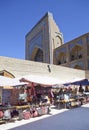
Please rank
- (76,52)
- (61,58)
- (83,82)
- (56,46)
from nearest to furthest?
(83,82), (76,52), (61,58), (56,46)

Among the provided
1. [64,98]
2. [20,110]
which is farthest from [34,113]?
[64,98]

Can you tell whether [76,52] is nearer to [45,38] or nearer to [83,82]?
[45,38]

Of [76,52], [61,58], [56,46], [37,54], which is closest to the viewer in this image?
[76,52]

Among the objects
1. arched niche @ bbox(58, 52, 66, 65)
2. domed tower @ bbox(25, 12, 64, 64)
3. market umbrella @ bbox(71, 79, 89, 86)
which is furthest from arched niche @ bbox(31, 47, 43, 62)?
market umbrella @ bbox(71, 79, 89, 86)

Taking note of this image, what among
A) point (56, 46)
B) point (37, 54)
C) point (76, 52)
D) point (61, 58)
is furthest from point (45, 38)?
point (37, 54)

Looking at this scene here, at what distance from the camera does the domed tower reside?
99.0 ft

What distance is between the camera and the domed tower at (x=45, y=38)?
30181mm

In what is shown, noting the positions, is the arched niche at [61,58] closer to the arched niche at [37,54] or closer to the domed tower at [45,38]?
the domed tower at [45,38]

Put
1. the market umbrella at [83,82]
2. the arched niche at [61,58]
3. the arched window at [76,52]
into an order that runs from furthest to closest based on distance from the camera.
A: the arched niche at [61,58] < the arched window at [76,52] < the market umbrella at [83,82]

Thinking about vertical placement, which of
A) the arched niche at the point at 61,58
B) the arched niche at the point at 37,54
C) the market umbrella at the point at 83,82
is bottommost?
the market umbrella at the point at 83,82

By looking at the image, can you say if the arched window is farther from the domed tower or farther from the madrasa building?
the domed tower

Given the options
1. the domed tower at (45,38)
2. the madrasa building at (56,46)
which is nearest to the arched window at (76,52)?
the madrasa building at (56,46)

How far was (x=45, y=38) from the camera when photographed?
30.8 metres

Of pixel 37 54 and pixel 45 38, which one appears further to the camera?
pixel 37 54
